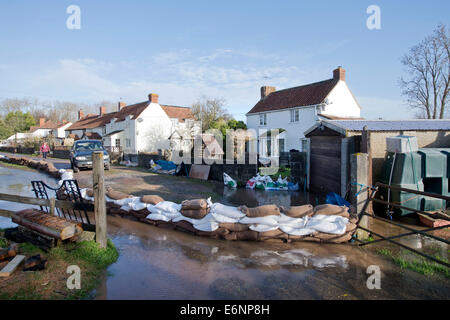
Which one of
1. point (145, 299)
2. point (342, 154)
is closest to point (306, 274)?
point (145, 299)

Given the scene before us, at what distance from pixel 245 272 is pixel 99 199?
9.56ft

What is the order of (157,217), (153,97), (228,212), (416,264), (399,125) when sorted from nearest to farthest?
(416,264) < (228,212) < (157,217) < (399,125) < (153,97)

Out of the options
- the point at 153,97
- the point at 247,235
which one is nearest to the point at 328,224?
the point at 247,235

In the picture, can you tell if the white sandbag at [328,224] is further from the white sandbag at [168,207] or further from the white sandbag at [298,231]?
the white sandbag at [168,207]

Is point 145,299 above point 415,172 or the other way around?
the other way around

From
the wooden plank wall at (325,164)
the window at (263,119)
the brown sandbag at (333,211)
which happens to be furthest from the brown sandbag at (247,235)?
the window at (263,119)

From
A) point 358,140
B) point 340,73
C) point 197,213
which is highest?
point 340,73

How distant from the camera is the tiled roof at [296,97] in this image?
84.5ft

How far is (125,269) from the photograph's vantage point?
457 cm

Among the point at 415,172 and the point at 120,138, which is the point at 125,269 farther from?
the point at 120,138

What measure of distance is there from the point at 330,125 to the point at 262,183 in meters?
4.58

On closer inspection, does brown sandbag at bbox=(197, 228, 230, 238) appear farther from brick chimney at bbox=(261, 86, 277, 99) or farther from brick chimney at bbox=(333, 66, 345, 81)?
brick chimney at bbox=(261, 86, 277, 99)

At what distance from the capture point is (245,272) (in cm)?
450

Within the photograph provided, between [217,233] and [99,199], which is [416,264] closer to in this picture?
[217,233]
